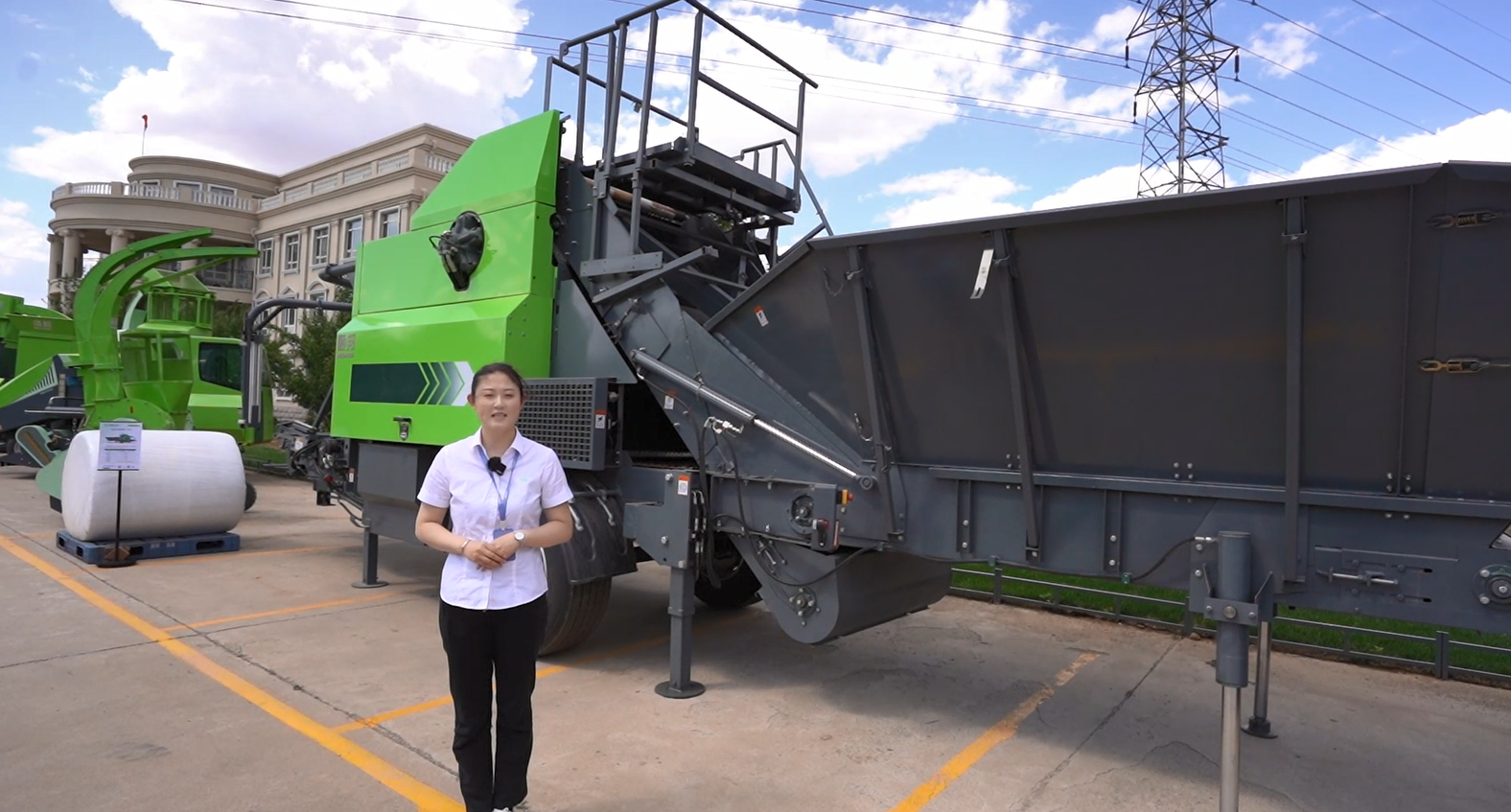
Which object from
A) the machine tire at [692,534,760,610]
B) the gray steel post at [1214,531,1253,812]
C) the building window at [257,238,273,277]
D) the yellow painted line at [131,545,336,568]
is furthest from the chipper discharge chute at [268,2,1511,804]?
the building window at [257,238,273,277]

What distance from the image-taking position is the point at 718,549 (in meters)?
5.91

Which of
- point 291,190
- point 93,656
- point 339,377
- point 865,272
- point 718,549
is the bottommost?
point 93,656

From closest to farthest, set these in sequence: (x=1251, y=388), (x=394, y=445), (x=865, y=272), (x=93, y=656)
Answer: (x=1251, y=388), (x=865, y=272), (x=93, y=656), (x=394, y=445)

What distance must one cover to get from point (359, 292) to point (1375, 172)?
6.84 meters

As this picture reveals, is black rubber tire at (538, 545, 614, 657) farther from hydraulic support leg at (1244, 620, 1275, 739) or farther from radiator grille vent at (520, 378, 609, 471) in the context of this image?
hydraulic support leg at (1244, 620, 1275, 739)

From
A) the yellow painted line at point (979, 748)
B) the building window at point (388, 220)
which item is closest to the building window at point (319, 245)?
the building window at point (388, 220)

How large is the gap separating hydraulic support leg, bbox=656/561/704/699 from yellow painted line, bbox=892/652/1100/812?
1.54 meters

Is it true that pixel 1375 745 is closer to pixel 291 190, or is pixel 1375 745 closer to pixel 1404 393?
pixel 1404 393

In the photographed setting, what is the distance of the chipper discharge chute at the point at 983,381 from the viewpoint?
2.86 m

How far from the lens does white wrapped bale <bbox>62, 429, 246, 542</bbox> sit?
8023 millimetres

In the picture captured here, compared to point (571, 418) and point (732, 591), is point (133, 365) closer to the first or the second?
point (732, 591)

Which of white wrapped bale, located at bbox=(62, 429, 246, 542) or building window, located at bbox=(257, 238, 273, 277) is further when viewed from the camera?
building window, located at bbox=(257, 238, 273, 277)

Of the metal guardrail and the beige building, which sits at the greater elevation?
the beige building

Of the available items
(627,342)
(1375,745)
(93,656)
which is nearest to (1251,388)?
(1375,745)
